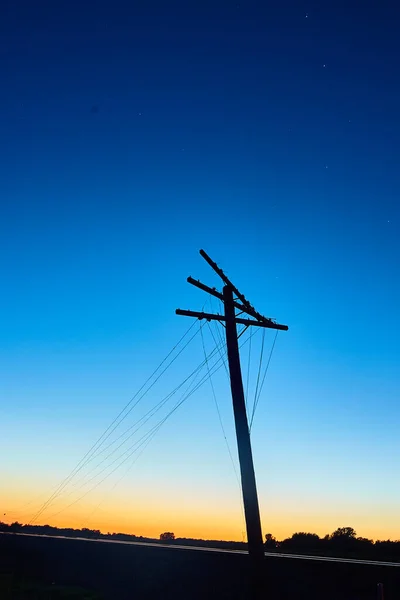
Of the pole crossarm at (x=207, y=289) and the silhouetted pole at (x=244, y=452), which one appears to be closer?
the silhouetted pole at (x=244, y=452)

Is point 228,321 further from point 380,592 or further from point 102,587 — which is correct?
point 102,587

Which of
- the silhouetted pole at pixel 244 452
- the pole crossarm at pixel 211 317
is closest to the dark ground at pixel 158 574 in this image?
the silhouetted pole at pixel 244 452

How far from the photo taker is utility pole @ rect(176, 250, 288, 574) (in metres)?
11.3

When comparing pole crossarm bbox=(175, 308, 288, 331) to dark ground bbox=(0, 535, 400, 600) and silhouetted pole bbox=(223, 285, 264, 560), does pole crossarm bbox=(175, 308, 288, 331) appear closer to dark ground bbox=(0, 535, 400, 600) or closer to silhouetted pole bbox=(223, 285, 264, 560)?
silhouetted pole bbox=(223, 285, 264, 560)

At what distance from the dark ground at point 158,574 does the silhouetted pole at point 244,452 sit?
0.65 m

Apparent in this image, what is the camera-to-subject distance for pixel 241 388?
40.9ft

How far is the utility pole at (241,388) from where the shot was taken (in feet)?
37.2

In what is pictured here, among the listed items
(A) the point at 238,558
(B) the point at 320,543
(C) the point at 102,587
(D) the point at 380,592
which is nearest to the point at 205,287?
(D) the point at 380,592

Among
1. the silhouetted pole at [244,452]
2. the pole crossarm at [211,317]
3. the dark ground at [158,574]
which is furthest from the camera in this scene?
the dark ground at [158,574]

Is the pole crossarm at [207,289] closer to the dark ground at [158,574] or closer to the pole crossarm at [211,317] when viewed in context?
the pole crossarm at [211,317]

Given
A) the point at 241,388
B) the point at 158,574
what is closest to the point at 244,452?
the point at 241,388

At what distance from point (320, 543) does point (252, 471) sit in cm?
3556

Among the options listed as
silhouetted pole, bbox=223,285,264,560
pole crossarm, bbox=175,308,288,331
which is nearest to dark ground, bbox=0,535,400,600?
silhouetted pole, bbox=223,285,264,560

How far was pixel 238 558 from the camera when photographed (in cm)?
1955
